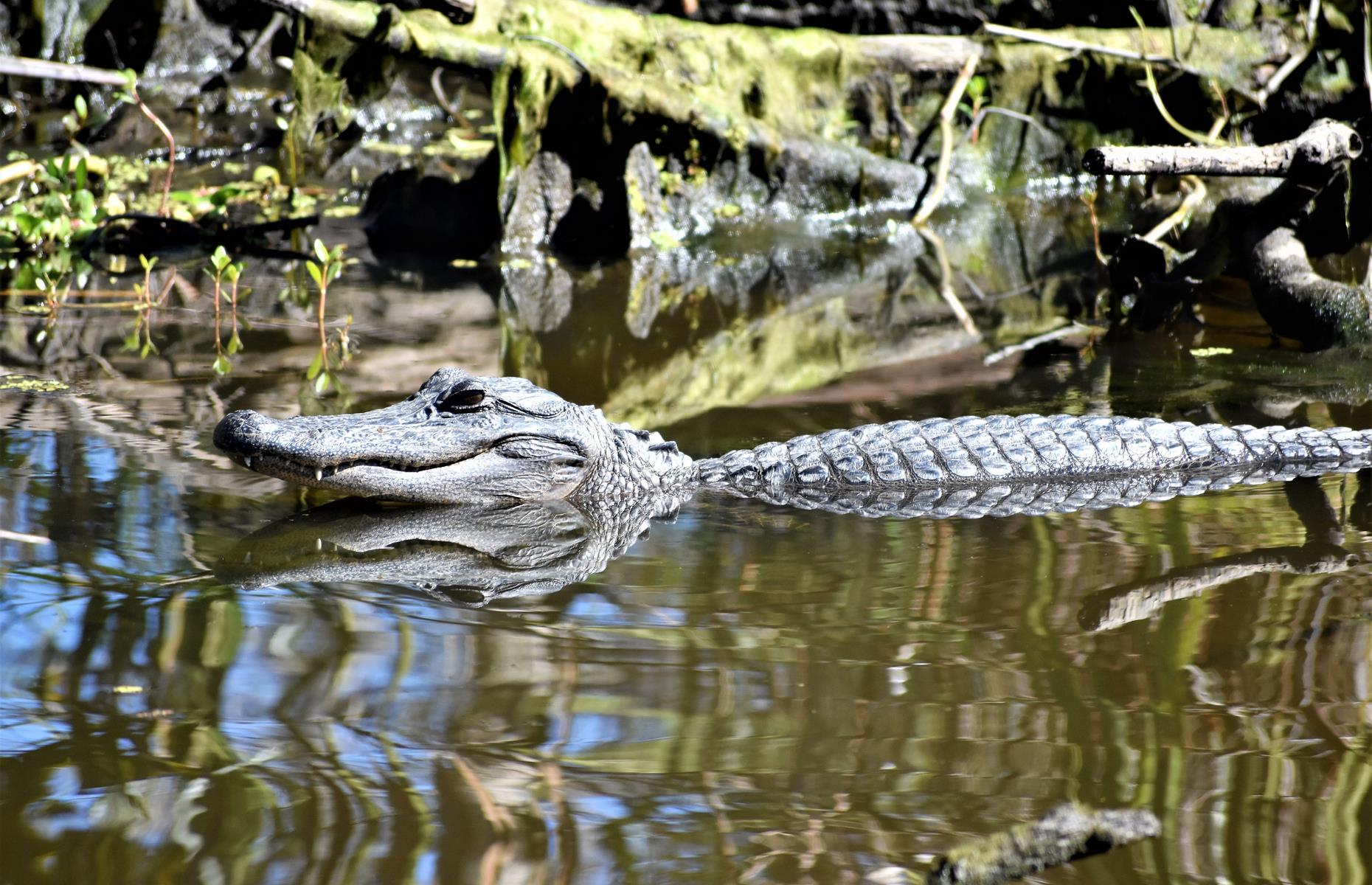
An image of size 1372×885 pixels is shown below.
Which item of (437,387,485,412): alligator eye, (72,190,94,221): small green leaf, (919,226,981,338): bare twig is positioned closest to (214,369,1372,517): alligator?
(437,387,485,412): alligator eye

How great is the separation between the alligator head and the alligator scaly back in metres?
0.30

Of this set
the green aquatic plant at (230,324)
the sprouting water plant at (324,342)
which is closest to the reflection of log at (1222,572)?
the sprouting water plant at (324,342)

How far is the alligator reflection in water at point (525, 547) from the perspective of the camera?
3373 mm

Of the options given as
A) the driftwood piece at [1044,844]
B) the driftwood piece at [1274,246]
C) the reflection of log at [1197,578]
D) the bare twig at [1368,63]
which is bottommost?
the reflection of log at [1197,578]

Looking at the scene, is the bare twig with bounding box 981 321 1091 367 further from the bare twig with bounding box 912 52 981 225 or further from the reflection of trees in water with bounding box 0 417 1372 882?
the bare twig with bounding box 912 52 981 225

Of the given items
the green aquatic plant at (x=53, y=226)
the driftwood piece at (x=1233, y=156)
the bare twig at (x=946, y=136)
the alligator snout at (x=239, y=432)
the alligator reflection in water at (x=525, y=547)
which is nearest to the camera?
the alligator reflection in water at (x=525, y=547)

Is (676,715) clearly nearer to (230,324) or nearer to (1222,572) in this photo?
(1222,572)

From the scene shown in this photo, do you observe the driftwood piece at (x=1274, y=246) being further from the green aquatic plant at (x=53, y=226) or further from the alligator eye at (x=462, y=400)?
the green aquatic plant at (x=53, y=226)

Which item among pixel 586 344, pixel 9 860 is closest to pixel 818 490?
pixel 586 344

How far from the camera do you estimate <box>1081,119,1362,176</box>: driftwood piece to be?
462cm

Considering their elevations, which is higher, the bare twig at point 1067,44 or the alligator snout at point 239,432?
the bare twig at point 1067,44

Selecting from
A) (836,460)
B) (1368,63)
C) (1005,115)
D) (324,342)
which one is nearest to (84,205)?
(324,342)

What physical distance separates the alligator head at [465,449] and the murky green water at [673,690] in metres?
0.23

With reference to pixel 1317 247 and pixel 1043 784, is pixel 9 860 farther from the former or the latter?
pixel 1317 247
